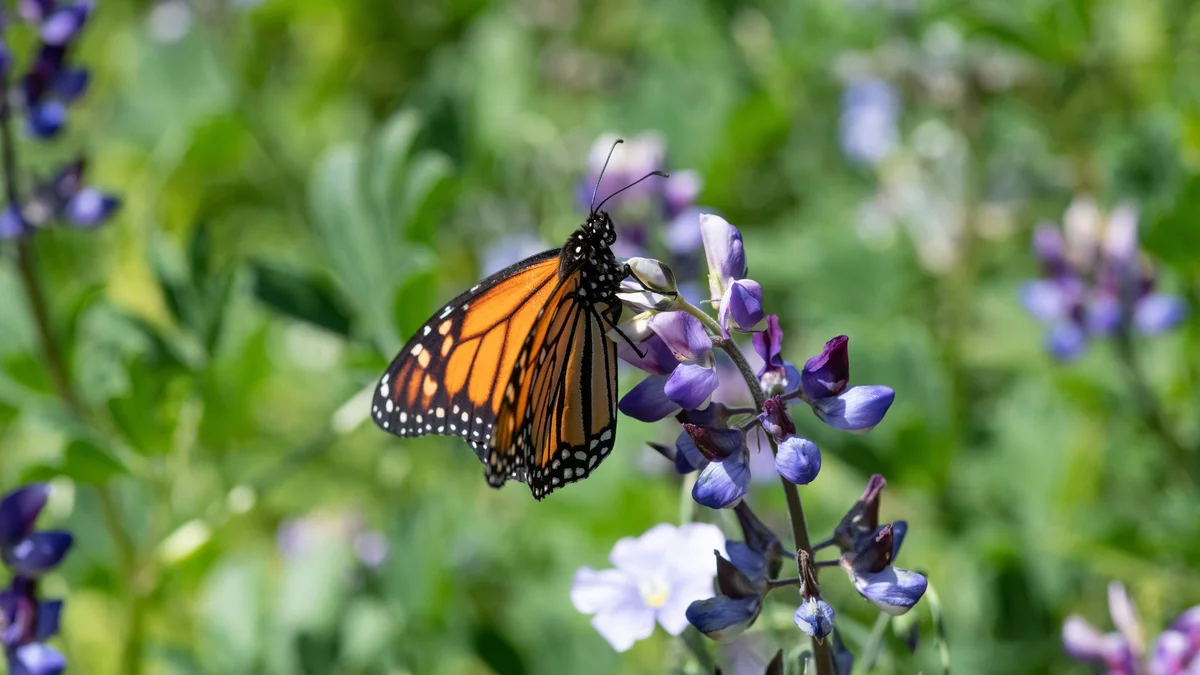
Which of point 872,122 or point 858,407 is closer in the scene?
point 858,407

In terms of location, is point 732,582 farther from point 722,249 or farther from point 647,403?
point 722,249

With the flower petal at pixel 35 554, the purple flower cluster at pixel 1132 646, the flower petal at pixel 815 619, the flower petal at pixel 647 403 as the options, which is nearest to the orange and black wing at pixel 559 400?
the flower petal at pixel 647 403

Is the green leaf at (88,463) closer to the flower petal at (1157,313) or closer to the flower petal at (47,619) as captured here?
the flower petal at (47,619)

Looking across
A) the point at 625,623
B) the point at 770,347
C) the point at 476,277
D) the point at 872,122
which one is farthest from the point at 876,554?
the point at 476,277

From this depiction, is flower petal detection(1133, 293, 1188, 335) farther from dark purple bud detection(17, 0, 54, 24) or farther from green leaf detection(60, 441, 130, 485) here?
dark purple bud detection(17, 0, 54, 24)

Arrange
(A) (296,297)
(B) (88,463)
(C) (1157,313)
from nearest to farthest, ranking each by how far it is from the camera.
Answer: (B) (88,463) < (A) (296,297) < (C) (1157,313)

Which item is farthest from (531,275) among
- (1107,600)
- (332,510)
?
(332,510)

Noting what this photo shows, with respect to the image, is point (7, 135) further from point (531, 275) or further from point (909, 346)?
point (909, 346)
